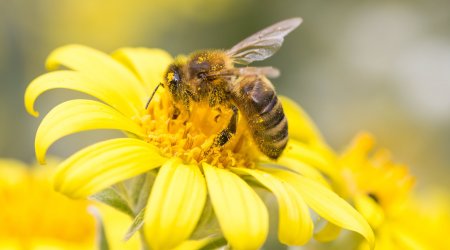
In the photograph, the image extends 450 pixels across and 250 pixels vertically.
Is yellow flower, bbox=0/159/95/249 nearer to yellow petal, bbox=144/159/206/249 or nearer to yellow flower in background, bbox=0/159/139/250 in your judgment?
yellow flower in background, bbox=0/159/139/250

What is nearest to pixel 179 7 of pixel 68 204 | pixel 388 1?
pixel 388 1

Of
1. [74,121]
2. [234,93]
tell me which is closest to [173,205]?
[74,121]

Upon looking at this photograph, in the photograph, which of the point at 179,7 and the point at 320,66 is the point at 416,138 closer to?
the point at 320,66

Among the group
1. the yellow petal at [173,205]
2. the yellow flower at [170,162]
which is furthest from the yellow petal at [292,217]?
the yellow petal at [173,205]

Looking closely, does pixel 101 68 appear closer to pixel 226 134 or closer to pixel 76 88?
pixel 76 88

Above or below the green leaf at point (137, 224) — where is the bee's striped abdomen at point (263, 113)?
above

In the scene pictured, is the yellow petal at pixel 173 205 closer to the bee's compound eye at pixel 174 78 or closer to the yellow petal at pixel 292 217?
the yellow petal at pixel 292 217

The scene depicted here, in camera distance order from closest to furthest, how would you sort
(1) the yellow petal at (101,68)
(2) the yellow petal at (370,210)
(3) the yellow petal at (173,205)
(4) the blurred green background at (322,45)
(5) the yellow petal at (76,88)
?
(3) the yellow petal at (173,205) → (5) the yellow petal at (76,88) → (1) the yellow petal at (101,68) → (2) the yellow petal at (370,210) → (4) the blurred green background at (322,45)
